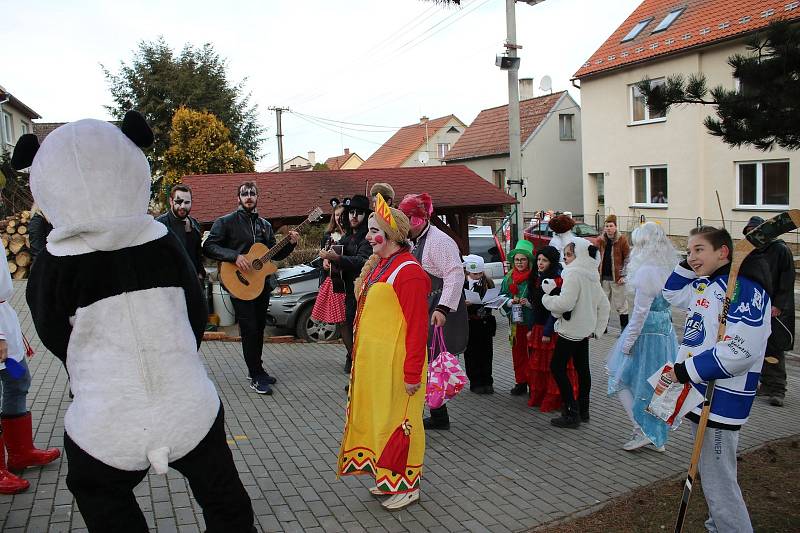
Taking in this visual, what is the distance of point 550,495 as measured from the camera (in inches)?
187

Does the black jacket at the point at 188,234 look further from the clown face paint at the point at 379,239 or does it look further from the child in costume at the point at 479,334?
the clown face paint at the point at 379,239

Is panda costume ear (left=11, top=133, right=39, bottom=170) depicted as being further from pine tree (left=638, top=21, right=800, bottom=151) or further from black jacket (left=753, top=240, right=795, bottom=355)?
black jacket (left=753, top=240, right=795, bottom=355)

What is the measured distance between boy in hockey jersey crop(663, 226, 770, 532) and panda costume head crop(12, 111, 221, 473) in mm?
2473

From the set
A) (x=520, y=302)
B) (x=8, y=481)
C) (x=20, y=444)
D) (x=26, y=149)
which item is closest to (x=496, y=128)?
(x=520, y=302)

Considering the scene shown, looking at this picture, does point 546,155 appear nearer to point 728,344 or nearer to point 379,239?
point 379,239

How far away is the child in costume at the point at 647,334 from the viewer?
5.46 m

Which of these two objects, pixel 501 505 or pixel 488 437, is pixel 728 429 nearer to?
pixel 501 505

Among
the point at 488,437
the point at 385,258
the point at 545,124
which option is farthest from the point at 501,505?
the point at 545,124

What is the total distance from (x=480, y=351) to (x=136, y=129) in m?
4.95

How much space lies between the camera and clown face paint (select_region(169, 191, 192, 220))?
705 cm

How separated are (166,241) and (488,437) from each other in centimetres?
377

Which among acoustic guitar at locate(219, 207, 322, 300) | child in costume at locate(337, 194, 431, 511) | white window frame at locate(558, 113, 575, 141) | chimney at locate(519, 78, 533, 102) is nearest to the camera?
child in costume at locate(337, 194, 431, 511)

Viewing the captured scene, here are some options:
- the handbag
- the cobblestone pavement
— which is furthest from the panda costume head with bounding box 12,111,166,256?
the handbag

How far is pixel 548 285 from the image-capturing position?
6391 millimetres
